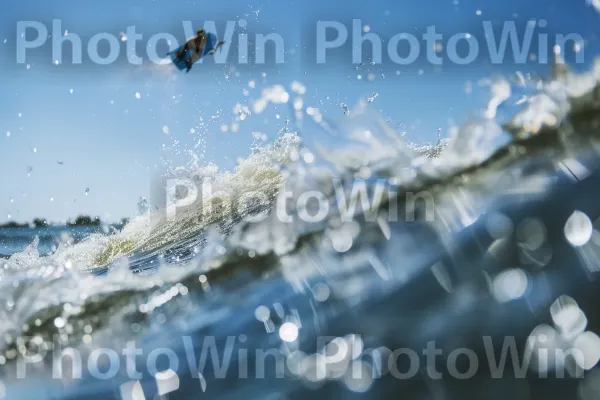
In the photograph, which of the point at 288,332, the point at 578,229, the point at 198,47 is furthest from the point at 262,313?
the point at 198,47

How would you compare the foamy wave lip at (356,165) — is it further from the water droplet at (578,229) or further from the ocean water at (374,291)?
the water droplet at (578,229)

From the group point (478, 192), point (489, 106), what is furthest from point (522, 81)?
point (478, 192)

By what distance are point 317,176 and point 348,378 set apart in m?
1.83

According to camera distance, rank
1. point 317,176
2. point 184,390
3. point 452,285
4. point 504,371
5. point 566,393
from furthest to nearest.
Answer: point 317,176 → point 452,285 → point 184,390 → point 504,371 → point 566,393

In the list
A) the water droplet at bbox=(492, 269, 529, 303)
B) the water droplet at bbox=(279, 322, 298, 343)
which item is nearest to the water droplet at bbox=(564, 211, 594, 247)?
the water droplet at bbox=(492, 269, 529, 303)

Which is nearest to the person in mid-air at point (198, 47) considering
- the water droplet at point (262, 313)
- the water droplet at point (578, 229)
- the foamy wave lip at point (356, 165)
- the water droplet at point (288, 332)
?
the foamy wave lip at point (356, 165)

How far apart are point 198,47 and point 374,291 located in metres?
4.62

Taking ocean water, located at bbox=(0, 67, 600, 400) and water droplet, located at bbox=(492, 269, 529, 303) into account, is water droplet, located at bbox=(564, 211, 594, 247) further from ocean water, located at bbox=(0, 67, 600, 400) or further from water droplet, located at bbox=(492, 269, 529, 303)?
water droplet, located at bbox=(492, 269, 529, 303)

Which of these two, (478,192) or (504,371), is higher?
(478,192)

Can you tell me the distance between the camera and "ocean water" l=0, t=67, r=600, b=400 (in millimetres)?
2678

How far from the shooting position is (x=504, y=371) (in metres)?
2.52

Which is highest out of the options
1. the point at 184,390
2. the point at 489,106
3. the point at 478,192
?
the point at 489,106

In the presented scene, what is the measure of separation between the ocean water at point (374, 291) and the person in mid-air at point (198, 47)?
314 centimetres

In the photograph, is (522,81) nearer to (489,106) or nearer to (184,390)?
(489,106)
